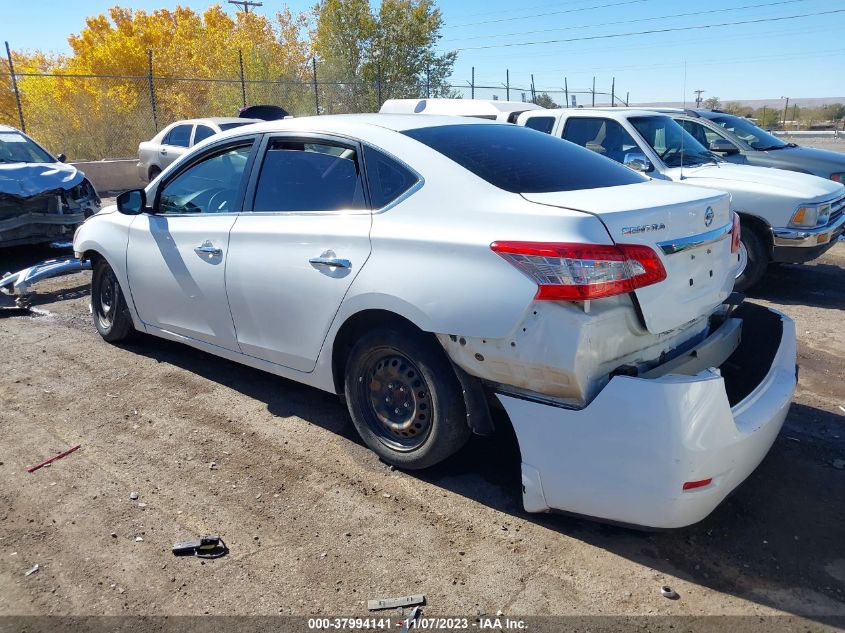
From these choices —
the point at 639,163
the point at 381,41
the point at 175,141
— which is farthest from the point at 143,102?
the point at 639,163

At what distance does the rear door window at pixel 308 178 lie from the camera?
375cm

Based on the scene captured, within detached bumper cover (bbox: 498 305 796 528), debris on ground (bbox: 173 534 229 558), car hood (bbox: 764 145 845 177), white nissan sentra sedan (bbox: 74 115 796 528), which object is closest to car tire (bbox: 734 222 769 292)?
car hood (bbox: 764 145 845 177)

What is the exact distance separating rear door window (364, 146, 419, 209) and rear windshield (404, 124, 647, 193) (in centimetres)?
20

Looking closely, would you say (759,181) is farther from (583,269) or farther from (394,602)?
(394,602)

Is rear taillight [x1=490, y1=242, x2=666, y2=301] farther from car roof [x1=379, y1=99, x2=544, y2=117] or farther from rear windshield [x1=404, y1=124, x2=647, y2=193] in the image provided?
car roof [x1=379, y1=99, x2=544, y2=117]

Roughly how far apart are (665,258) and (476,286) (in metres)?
0.81

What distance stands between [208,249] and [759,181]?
5836mm

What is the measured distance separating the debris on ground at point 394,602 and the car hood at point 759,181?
18.2ft

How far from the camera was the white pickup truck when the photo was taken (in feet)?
23.0

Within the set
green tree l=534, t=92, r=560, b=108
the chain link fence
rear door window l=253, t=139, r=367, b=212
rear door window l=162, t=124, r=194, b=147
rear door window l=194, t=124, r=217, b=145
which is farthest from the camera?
green tree l=534, t=92, r=560, b=108

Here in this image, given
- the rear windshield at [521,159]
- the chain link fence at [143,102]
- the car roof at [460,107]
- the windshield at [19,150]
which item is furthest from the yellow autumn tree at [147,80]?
the rear windshield at [521,159]

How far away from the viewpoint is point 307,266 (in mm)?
Result: 3756

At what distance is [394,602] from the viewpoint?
2713 millimetres

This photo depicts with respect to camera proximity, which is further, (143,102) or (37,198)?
(143,102)
